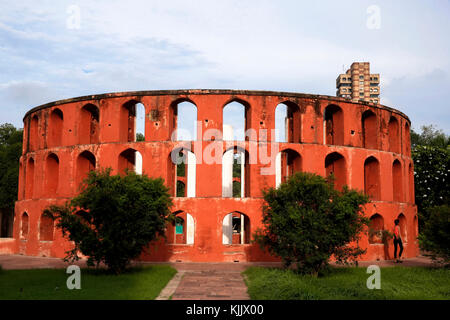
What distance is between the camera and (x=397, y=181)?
833 inches

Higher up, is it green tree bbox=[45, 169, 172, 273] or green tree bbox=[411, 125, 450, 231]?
green tree bbox=[411, 125, 450, 231]

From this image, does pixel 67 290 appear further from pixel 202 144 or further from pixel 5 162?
pixel 5 162

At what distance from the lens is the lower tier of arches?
16.9 m

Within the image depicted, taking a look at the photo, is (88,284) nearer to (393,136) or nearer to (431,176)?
(393,136)

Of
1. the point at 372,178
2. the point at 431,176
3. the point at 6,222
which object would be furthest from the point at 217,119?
the point at 6,222

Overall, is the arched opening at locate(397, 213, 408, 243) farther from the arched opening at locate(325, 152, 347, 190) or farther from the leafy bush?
the leafy bush

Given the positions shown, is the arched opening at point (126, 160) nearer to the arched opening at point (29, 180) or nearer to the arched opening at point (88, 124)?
the arched opening at point (88, 124)

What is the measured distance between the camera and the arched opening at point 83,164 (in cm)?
1928

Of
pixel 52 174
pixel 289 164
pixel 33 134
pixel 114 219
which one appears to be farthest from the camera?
pixel 33 134

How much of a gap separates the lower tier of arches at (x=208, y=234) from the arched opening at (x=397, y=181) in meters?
0.73

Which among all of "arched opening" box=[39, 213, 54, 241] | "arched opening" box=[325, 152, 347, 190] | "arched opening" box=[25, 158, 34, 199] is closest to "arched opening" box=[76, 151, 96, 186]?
"arched opening" box=[39, 213, 54, 241]

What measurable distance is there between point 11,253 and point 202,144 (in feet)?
40.7

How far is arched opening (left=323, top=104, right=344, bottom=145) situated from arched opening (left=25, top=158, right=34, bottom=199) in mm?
15473

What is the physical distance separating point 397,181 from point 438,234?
29.6 ft
